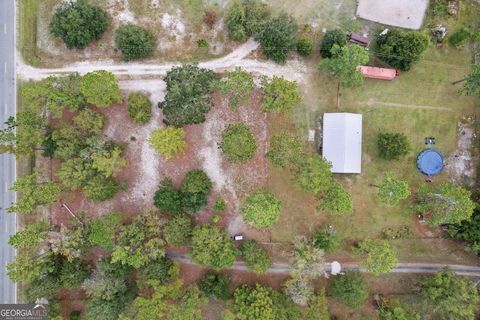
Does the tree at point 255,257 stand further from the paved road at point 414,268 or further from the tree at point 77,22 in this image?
the tree at point 77,22

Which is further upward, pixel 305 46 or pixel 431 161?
pixel 305 46

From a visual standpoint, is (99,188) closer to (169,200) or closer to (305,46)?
(169,200)

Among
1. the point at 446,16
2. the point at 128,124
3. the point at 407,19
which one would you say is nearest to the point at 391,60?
the point at 407,19

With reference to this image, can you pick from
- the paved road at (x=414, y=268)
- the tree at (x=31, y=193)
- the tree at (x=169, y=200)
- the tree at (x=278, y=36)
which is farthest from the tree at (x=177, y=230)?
the tree at (x=278, y=36)

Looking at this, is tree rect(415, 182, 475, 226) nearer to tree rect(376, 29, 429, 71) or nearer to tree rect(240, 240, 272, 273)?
tree rect(376, 29, 429, 71)

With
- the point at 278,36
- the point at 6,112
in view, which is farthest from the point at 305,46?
the point at 6,112

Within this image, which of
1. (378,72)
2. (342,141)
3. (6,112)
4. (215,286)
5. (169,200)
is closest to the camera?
(169,200)
